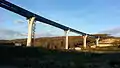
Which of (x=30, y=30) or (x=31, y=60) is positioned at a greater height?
(x=30, y=30)

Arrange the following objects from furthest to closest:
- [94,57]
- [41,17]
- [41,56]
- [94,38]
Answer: [94,38] < [41,17] < [94,57] < [41,56]

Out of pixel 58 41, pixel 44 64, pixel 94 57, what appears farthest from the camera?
pixel 58 41

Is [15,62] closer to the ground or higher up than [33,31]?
closer to the ground

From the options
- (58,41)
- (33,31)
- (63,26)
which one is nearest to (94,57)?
(33,31)

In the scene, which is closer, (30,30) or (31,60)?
(31,60)

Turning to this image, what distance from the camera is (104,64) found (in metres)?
28.3

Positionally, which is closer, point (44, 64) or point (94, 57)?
point (44, 64)

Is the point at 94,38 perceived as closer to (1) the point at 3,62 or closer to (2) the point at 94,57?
(2) the point at 94,57

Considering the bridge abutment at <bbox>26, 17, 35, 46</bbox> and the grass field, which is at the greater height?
the bridge abutment at <bbox>26, 17, 35, 46</bbox>

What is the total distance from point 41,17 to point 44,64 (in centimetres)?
3689

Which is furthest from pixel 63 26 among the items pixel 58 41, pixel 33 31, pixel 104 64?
pixel 104 64

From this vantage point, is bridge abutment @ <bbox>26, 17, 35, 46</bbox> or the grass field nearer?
the grass field

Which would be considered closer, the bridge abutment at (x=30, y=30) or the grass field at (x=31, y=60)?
the grass field at (x=31, y=60)

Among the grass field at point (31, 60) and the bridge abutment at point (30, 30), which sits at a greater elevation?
the bridge abutment at point (30, 30)
